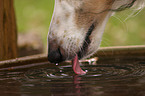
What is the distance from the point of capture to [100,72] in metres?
2.55

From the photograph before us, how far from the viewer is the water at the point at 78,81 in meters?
1.81

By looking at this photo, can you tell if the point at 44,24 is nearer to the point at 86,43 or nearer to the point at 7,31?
the point at 7,31

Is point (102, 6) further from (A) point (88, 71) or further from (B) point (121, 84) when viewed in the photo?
(B) point (121, 84)

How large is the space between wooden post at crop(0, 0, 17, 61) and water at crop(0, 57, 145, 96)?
1.97 ft

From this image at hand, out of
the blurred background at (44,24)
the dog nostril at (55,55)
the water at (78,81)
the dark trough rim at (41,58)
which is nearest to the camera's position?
the water at (78,81)

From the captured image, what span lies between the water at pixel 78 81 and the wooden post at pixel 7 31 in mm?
600

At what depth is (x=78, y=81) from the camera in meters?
2.16

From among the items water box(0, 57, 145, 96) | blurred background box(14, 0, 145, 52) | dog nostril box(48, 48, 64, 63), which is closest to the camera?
water box(0, 57, 145, 96)

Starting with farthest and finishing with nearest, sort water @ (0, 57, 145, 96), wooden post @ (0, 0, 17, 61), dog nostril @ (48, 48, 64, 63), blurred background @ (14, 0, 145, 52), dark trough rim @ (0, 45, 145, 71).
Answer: blurred background @ (14, 0, 145, 52), wooden post @ (0, 0, 17, 61), dark trough rim @ (0, 45, 145, 71), dog nostril @ (48, 48, 64, 63), water @ (0, 57, 145, 96)

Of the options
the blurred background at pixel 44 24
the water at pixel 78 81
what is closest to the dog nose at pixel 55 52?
the water at pixel 78 81

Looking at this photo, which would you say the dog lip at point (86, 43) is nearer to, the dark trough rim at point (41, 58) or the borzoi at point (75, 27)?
the borzoi at point (75, 27)

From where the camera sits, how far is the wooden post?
3.30 meters

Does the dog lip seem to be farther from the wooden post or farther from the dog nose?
the wooden post

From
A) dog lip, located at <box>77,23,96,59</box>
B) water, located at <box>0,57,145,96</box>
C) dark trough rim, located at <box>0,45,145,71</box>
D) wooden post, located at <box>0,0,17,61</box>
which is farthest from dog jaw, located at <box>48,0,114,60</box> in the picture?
wooden post, located at <box>0,0,17,61</box>
